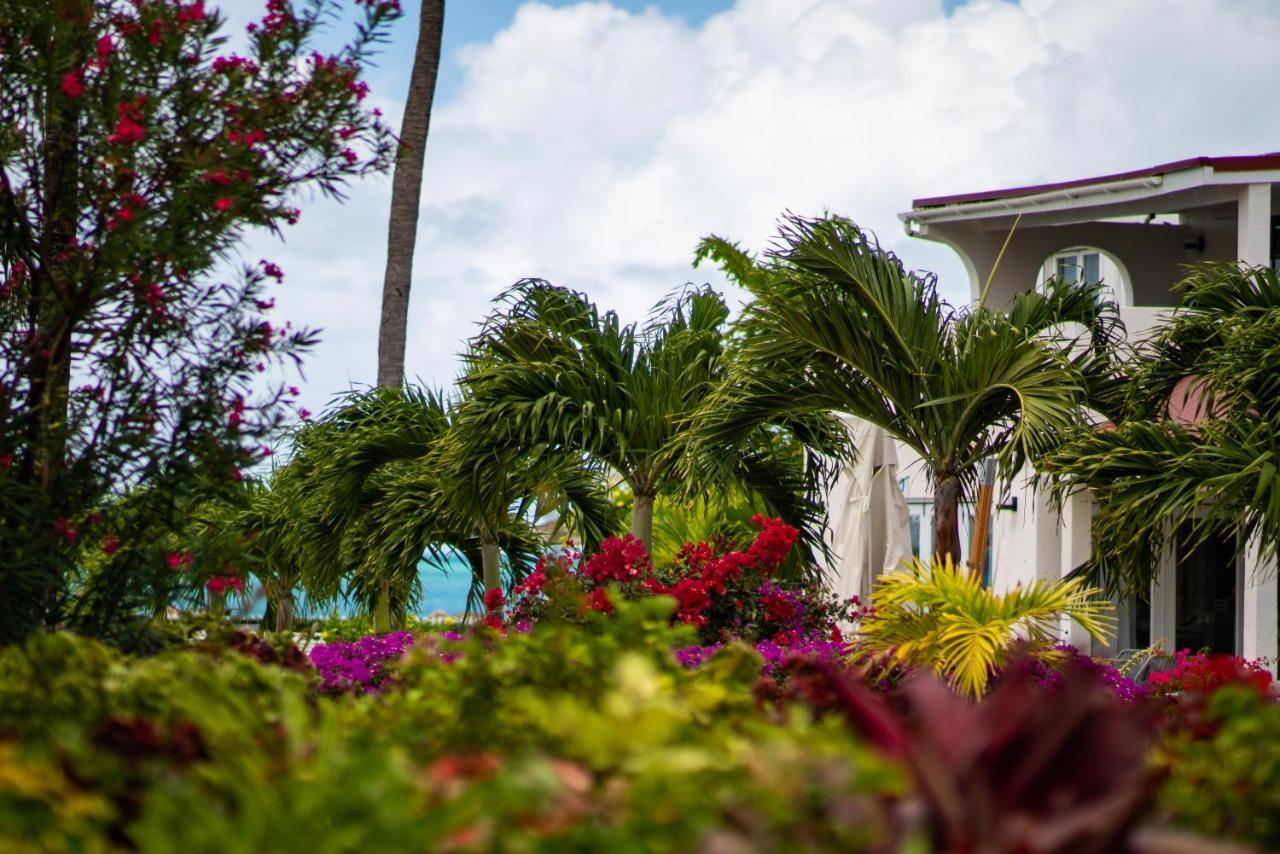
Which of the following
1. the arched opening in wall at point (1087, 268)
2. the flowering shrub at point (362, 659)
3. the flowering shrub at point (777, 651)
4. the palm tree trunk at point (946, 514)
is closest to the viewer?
the flowering shrub at point (362, 659)

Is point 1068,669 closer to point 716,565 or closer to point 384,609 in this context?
point 716,565

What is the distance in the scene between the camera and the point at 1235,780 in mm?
2398

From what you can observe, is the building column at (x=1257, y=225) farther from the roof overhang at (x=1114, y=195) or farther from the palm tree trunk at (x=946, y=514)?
the palm tree trunk at (x=946, y=514)

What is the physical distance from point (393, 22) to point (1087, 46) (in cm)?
1547

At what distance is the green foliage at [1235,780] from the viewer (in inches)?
92.2

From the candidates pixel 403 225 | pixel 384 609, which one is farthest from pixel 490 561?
pixel 403 225

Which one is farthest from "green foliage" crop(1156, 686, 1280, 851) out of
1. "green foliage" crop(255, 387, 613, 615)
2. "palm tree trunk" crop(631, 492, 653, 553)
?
"green foliage" crop(255, 387, 613, 615)

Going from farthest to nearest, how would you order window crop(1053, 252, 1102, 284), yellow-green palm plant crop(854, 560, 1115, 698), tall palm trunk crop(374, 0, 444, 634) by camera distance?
window crop(1053, 252, 1102, 284)
tall palm trunk crop(374, 0, 444, 634)
yellow-green palm plant crop(854, 560, 1115, 698)

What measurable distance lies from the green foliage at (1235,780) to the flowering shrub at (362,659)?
5725 mm

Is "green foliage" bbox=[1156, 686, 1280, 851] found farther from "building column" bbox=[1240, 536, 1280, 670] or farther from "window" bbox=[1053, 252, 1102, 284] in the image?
"window" bbox=[1053, 252, 1102, 284]

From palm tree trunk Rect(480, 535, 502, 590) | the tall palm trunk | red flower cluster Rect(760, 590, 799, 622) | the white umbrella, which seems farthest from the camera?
the tall palm trunk

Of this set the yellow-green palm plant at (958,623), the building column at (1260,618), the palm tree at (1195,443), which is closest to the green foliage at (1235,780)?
the yellow-green palm plant at (958,623)

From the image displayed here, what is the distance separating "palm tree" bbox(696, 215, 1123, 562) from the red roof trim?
448 centimetres

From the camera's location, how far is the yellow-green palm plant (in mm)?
7426
